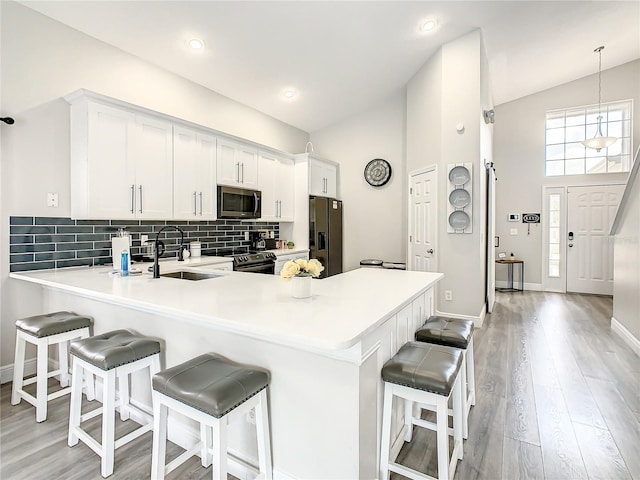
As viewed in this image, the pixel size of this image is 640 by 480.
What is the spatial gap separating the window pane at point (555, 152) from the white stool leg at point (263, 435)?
7131 mm

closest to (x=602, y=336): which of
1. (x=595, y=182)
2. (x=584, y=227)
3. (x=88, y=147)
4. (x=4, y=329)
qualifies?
(x=584, y=227)

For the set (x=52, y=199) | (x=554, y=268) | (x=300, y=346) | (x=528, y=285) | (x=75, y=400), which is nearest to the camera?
(x=300, y=346)

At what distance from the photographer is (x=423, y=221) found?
184 inches

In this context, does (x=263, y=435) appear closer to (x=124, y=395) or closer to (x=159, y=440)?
(x=159, y=440)

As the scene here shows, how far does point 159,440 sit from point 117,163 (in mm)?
2507

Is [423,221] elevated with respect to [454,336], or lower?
elevated

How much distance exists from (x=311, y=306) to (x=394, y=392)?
57 centimetres

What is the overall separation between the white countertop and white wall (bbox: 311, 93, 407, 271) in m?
3.12

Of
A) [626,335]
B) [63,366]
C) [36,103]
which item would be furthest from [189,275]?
[626,335]

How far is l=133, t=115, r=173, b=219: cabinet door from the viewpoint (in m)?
3.22

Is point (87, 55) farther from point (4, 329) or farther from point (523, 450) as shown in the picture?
point (523, 450)

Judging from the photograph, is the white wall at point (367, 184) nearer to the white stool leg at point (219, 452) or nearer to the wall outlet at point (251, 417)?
the wall outlet at point (251, 417)

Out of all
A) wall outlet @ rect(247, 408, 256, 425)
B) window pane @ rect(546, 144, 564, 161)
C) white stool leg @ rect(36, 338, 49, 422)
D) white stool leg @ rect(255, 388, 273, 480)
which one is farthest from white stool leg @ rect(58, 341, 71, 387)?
window pane @ rect(546, 144, 564, 161)

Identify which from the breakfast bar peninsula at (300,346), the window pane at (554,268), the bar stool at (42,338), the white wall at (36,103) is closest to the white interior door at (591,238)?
the window pane at (554,268)
